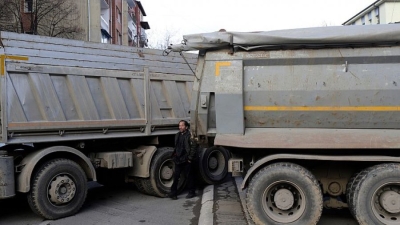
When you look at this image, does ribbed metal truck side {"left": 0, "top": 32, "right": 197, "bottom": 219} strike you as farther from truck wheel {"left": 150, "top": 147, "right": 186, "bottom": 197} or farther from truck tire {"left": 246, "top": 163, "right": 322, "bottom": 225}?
truck tire {"left": 246, "top": 163, "right": 322, "bottom": 225}

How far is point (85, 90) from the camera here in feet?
22.4

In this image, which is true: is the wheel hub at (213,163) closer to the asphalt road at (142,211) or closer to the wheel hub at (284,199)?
the asphalt road at (142,211)

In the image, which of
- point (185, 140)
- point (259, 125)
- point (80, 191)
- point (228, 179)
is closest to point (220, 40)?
point (259, 125)

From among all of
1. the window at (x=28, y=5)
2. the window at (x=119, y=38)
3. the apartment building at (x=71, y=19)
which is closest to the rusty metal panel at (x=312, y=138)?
the apartment building at (x=71, y=19)

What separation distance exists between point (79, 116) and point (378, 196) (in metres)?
4.90

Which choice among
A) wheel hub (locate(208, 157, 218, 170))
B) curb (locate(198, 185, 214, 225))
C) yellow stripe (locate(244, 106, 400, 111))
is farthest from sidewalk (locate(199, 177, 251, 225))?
yellow stripe (locate(244, 106, 400, 111))

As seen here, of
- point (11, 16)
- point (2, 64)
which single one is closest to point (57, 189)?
point (2, 64)

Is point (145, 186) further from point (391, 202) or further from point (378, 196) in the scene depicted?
point (391, 202)

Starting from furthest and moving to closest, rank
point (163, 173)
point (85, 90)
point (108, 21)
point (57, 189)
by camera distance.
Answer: point (108, 21)
point (163, 173)
point (85, 90)
point (57, 189)

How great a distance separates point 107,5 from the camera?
104 ft

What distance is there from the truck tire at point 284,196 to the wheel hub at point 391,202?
2.72ft

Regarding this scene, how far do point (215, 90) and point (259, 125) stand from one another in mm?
822

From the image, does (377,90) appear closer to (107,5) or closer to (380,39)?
(380,39)

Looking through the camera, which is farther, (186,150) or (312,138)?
(186,150)
